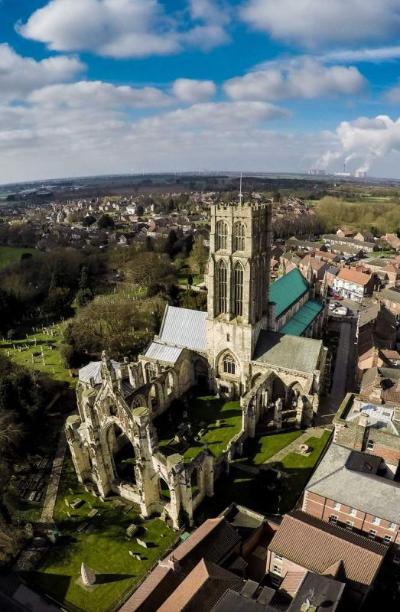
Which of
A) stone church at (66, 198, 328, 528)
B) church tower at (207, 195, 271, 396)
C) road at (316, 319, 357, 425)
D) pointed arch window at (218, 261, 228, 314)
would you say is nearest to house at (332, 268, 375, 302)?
road at (316, 319, 357, 425)

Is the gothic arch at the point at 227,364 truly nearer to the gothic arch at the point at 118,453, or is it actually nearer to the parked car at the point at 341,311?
the gothic arch at the point at 118,453

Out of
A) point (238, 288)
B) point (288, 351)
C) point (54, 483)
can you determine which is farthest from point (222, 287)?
point (54, 483)

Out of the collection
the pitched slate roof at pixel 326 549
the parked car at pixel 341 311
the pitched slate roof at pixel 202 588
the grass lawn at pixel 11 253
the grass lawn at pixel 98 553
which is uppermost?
the grass lawn at pixel 11 253

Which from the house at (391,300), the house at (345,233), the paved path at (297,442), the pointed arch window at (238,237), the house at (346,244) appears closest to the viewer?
the paved path at (297,442)

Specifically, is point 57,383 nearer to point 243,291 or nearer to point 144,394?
point 144,394

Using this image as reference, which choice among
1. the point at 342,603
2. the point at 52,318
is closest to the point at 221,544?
the point at 342,603

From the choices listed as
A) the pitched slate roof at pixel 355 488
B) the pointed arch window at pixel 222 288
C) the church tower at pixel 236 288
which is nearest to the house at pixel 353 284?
the church tower at pixel 236 288

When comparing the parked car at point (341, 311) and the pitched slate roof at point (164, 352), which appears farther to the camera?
the parked car at point (341, 311)
